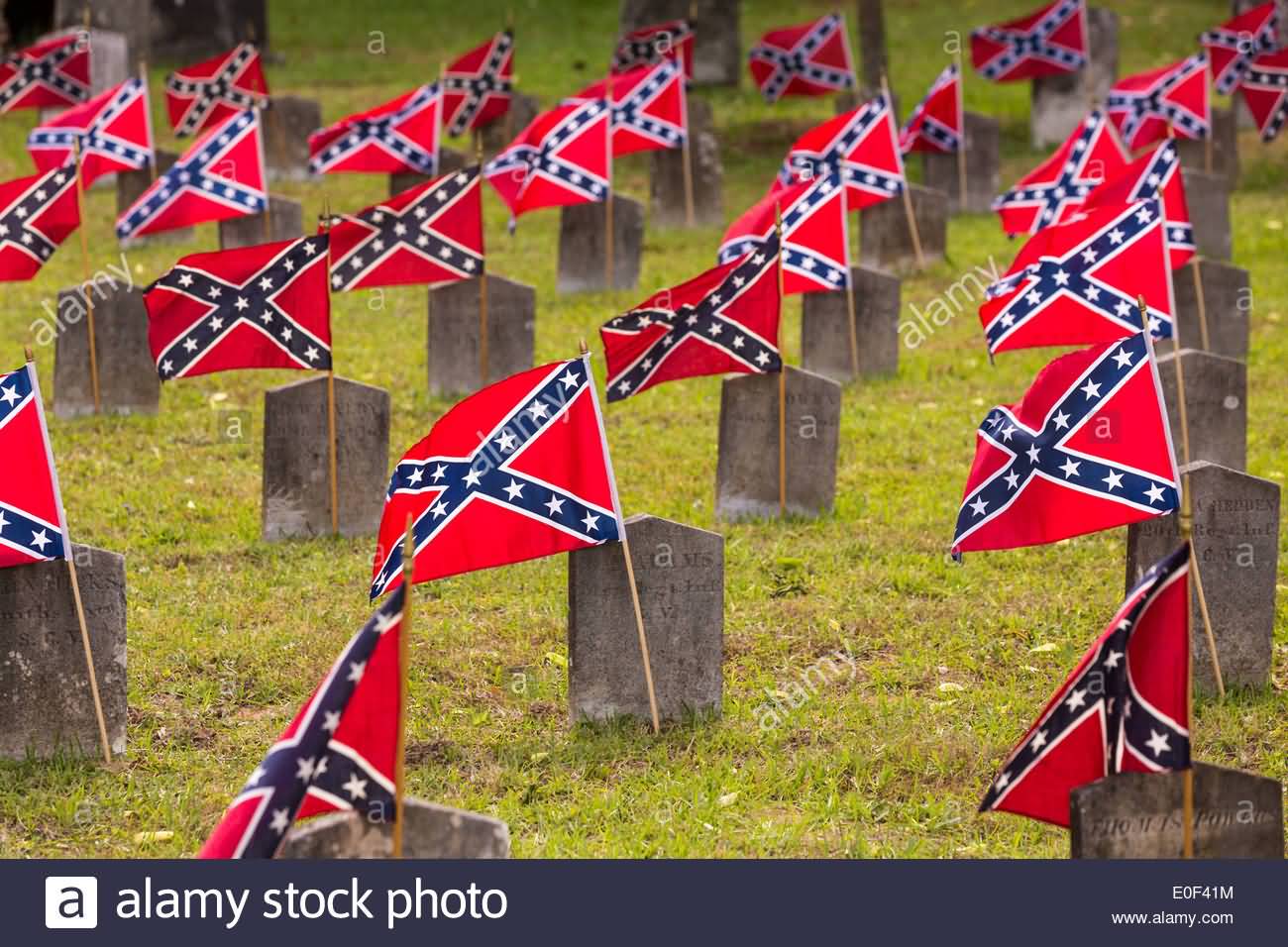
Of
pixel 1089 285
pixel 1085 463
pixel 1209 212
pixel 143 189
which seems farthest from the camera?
pixel 143 189

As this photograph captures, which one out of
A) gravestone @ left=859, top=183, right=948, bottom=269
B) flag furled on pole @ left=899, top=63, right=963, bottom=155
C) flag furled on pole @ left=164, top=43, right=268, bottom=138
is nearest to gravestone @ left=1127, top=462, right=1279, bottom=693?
gravestone @ left=859, top=183, right=948, bottom=269

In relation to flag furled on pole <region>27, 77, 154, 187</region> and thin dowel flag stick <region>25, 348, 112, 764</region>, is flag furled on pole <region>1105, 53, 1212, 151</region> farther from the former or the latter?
thin dowel flag stick <region>25, 348, 112, 764</region>

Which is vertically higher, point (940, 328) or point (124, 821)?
point (940, 328)

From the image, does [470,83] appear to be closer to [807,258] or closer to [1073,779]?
[807,258]

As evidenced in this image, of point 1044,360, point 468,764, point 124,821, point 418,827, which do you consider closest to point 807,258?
point 1044,360

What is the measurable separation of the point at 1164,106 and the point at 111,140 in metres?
9.78

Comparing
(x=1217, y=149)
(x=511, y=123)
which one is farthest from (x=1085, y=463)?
(x=511, y=123)

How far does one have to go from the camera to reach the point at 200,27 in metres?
29.0

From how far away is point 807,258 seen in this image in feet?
46.6

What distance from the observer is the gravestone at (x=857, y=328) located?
49.4ft

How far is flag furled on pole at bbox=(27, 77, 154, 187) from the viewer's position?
18.2 metres

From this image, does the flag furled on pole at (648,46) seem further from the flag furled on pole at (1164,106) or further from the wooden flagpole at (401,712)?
the wooden flagpole at (401,712)

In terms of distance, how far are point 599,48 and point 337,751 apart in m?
24.3

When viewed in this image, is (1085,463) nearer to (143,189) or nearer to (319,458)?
(319,458)
